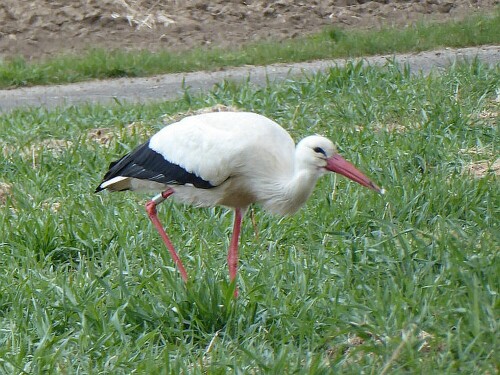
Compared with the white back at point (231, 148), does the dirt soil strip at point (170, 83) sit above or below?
below

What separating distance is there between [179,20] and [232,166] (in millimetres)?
7615

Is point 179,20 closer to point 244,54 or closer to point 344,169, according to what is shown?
point 244,54

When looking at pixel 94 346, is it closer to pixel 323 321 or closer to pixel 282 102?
pixel 323 321

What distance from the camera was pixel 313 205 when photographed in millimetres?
5680

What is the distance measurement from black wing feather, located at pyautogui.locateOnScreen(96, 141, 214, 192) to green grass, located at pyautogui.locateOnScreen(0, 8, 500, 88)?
17.5ft

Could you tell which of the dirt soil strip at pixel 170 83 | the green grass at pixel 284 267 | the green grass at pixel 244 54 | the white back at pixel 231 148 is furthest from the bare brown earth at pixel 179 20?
the white back at pixel 231 148

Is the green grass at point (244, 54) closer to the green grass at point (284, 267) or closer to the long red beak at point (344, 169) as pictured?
the green grass at point (284, 267)

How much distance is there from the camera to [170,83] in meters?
10.1

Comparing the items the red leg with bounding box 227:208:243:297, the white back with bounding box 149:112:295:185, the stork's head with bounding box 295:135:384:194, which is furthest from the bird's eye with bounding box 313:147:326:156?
the red leg with bounding box 227:208:243:297

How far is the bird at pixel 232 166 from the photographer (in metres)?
4.70

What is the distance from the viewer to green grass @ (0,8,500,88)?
34.2ft

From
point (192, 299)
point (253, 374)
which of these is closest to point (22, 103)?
point (192, 299)

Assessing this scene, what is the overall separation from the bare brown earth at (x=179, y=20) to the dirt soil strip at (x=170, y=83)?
122 cm

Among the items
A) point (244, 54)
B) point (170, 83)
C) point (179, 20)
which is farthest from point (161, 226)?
point (179, 20)
